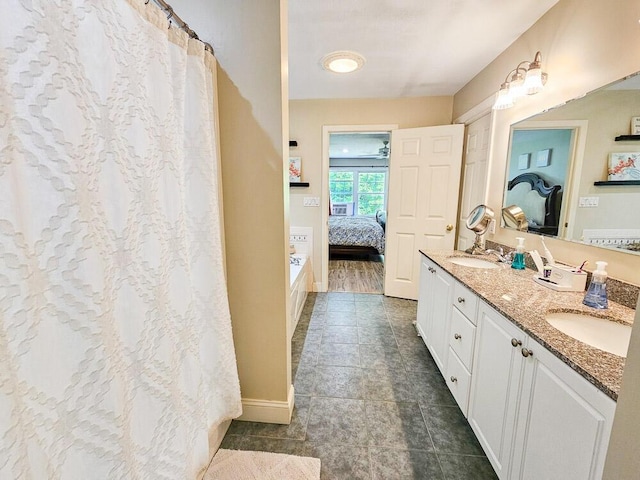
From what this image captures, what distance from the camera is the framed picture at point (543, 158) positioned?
1.67 metres

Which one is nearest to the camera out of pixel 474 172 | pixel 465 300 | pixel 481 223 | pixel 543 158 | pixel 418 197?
pixel 465 300

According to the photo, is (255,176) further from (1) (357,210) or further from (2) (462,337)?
(1) (357,210)

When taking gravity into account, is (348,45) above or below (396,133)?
above

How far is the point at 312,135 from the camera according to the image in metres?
3.22

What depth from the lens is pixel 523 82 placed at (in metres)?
1.72

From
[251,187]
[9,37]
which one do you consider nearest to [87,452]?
[9,37]

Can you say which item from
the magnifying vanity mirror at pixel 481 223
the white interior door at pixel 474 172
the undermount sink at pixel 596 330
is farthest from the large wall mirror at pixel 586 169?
the white interior door at pixel 474 172

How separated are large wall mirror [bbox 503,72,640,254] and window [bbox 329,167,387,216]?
6.13 metres

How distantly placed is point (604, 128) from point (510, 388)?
4.34 ft

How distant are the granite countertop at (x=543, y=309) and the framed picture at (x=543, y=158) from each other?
2.25 ft

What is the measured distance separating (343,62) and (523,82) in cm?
132

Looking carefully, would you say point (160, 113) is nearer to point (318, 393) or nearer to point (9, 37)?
point (9, 37)

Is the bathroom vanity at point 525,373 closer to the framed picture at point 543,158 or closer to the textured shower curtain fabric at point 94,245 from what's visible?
the framed picture at point 543,158

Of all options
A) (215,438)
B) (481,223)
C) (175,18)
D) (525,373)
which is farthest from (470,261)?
(175,18)
